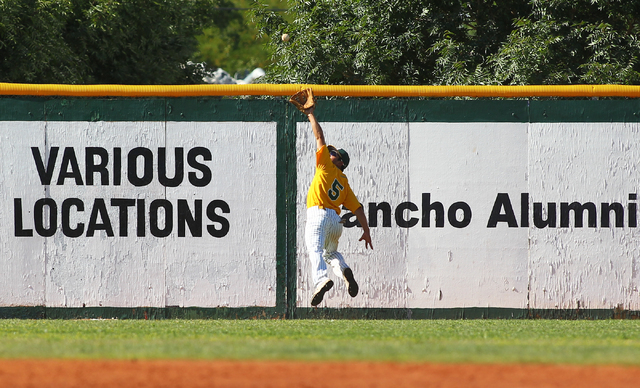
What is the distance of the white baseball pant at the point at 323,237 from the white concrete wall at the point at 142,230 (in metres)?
0.60

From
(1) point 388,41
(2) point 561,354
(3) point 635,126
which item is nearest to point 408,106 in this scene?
(3) point 635,126

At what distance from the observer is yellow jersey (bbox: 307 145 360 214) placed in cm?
757

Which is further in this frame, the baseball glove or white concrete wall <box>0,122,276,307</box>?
white concrete wall <box>0,122,276,307</box>

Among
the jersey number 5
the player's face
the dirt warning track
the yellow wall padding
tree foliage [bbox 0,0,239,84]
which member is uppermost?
tree foliage [bbox 0,0,239,84]

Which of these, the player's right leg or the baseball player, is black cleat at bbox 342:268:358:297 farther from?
the player's right leg

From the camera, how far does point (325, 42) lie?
547 inches

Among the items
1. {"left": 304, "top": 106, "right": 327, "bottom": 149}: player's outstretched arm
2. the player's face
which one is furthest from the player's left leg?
{"left": 304, "top": 106, "right": 327, "bottom": 149}: player's outstretched arm

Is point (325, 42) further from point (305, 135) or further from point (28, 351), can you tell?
point (28, 351)

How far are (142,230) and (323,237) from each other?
6.08 ft

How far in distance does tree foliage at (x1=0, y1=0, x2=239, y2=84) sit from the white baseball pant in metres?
10.8

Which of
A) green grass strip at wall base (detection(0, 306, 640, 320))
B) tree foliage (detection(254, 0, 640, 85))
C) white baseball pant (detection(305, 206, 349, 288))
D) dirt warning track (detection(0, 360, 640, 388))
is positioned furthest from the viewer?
tree foliage (detection(254, 0, 640, 85))

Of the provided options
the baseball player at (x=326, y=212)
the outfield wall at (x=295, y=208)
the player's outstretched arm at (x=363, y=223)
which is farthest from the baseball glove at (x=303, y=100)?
the player's outstretched arm at (x=363, y=223)

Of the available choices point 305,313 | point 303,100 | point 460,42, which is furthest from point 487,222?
point 460,42

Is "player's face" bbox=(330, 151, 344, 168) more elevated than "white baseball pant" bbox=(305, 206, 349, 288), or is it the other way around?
"player's face" bbox=(330, 151, 344, 168)
